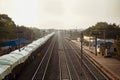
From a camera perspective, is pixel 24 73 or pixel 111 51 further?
pixel 111 51

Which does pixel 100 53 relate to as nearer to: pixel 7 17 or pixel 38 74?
pixel 38 74

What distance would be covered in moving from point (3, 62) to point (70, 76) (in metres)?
9.51

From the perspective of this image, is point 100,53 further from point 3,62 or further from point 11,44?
point 3,62

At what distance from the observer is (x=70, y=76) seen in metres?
31.4

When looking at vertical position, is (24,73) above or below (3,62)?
below

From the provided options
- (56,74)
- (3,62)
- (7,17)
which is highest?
(7,17)

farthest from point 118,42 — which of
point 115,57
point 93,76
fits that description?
point 93,76

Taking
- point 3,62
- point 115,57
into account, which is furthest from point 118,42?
point 3,62

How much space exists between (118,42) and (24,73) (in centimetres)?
2072

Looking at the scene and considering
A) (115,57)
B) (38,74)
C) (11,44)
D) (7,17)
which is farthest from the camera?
(7,17)

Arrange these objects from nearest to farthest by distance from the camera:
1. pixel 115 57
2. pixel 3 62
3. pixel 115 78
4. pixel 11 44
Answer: pixel 3 62 → pixel 115 78 → pixel 115 57 → pixel 11 44

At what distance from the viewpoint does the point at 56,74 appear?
3297 cm

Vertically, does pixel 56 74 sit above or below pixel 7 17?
below

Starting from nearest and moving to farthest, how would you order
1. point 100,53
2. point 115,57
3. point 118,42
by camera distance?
point 118,42, point 115,57, point 100,53
